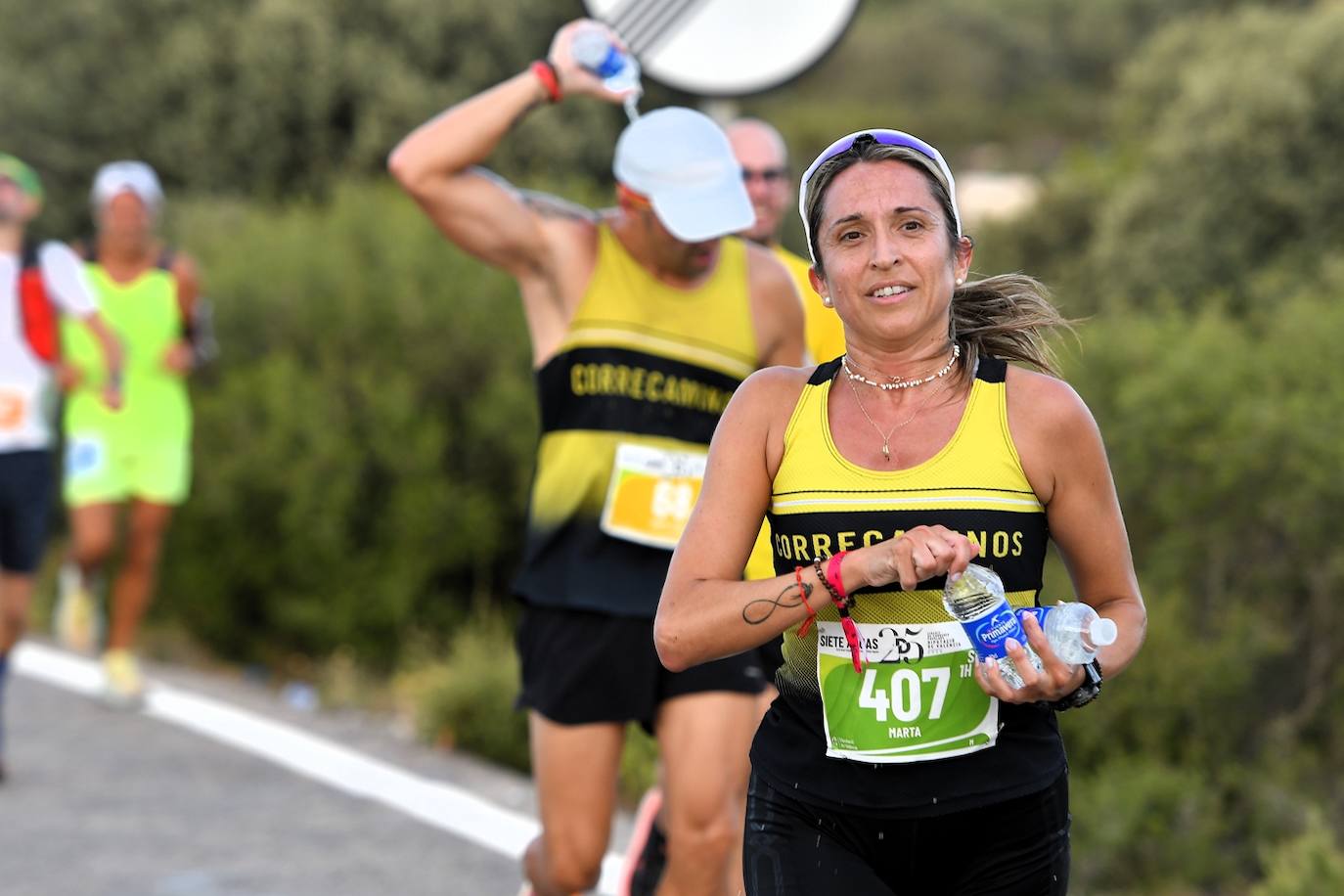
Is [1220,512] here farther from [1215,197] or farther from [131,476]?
[1215,197]

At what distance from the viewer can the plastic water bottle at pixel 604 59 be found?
15.5ft

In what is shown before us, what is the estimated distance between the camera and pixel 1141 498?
8.03m

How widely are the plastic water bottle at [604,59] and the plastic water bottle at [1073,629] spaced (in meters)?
Result: 2.36

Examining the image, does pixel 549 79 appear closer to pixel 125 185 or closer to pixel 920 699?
pixel 920 699

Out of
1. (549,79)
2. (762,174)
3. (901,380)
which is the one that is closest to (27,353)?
(762,174)

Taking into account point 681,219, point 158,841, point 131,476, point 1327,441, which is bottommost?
point 158,841

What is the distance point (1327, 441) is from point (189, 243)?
32.2 feet

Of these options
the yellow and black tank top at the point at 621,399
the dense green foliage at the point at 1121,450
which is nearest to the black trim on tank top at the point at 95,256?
the dense green foliage at the point at 1121,450

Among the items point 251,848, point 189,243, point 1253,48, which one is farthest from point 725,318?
point 1253,48

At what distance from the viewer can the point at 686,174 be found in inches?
178

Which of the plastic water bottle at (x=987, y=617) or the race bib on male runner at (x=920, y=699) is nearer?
the plastic water bottle at (x=987, y=617)

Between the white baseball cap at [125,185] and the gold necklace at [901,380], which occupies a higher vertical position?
the white baseball cap at [125,185]

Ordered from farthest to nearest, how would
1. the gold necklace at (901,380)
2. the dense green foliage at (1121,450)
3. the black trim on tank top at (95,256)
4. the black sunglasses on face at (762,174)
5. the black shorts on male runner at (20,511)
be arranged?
the black trim on tank top at (95,256) < the black shorts on male runner at (20,511) < the dense green foliage at (1121,450) < the black sunglasses on face at (762,174) < the gold necklace at (901,380)

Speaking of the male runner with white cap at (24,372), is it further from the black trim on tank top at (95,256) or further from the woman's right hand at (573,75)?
the woman's right hand at (573,75)
